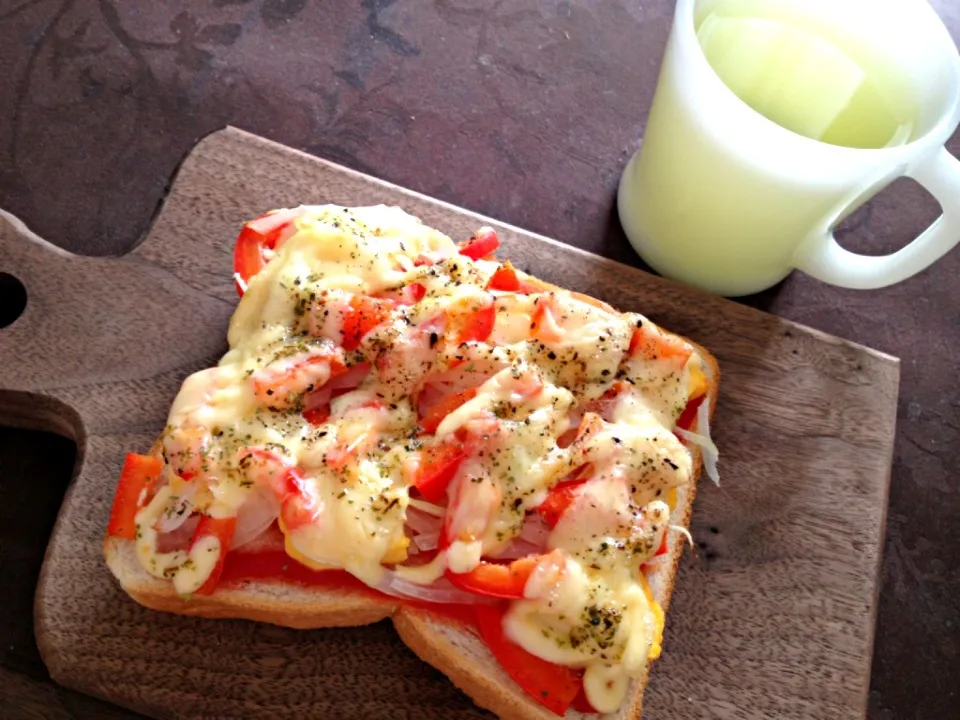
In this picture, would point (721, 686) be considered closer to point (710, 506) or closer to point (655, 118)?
point (710, 506)


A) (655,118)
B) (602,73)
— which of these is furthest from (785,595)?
(602,73)

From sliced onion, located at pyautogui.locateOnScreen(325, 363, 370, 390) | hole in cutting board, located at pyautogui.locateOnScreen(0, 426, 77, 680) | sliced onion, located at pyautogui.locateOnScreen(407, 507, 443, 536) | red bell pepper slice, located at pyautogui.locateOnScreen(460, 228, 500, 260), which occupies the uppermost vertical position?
red bell pepper slice, located at pyautogui.locateOnScreen(460, 228, 500, 260)

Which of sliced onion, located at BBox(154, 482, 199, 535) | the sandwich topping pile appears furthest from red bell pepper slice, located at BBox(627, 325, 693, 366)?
sliced onion, located at BBox(154, 482, 199, 535)

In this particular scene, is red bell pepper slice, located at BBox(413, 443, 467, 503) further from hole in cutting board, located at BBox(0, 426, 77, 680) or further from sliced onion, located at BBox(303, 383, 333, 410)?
hole in cutting board, located at BBox(0, 426, 77, 680)

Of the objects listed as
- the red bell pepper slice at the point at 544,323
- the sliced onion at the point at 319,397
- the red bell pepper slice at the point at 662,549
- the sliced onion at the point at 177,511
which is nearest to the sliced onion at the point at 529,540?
the red bell pepper slice at the point at 662,549

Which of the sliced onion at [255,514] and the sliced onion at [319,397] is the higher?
the sliced onion at [319,397]

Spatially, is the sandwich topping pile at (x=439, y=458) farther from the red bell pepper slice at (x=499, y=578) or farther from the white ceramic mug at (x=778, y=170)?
the white ceramic mug at (x=778, y=170)

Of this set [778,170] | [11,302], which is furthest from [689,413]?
[11,302]
